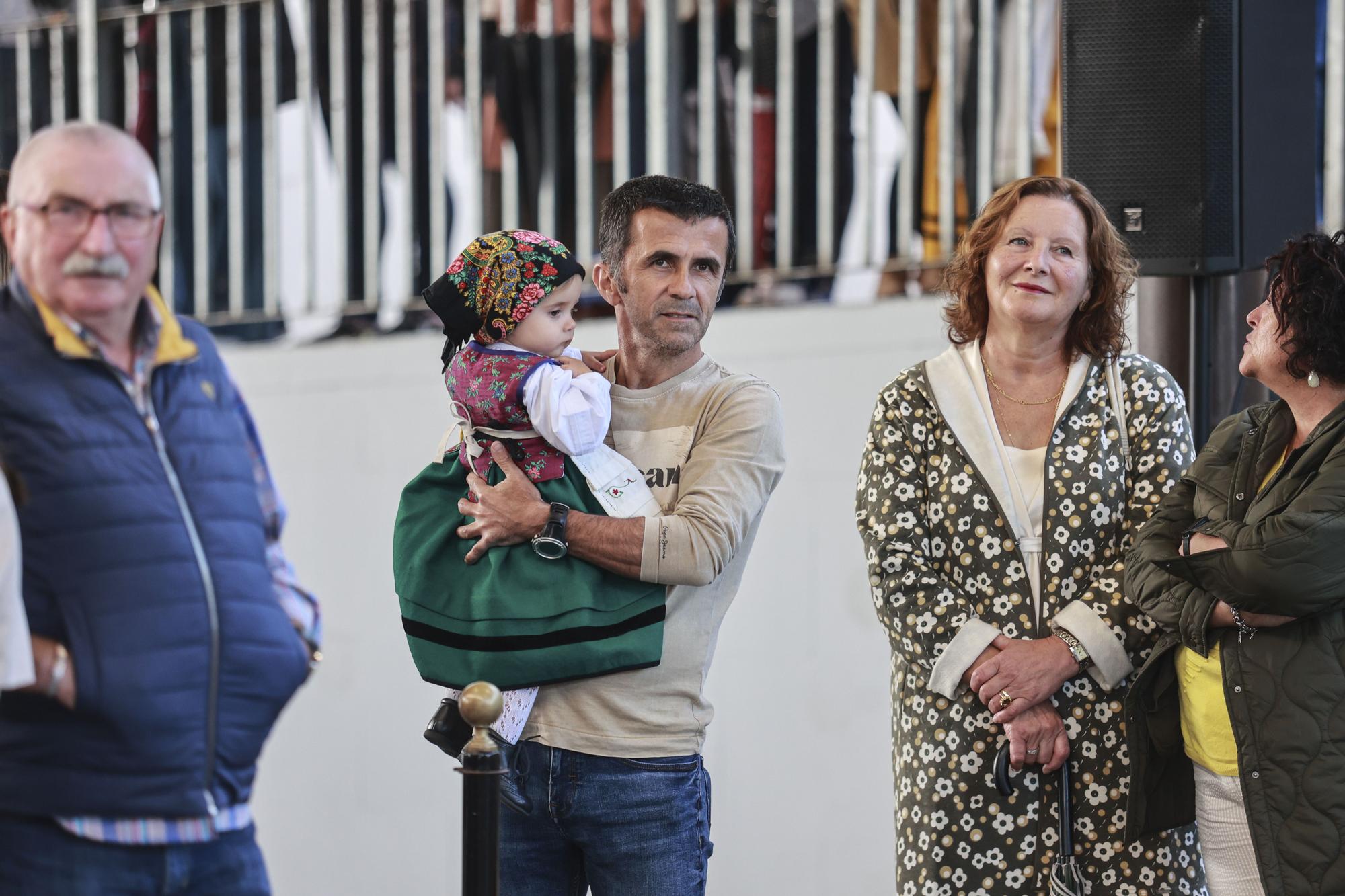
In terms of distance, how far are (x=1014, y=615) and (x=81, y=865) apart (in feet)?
4.46

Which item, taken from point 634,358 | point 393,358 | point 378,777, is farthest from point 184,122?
Answer: point 634,358

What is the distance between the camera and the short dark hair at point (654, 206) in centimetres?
229

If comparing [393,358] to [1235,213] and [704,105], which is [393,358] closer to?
[704,105]

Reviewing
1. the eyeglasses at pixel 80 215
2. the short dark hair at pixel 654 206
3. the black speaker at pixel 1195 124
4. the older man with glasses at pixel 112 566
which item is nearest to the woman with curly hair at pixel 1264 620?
the black speaker at pixel 1195 124

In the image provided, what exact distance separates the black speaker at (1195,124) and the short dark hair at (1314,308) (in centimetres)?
58

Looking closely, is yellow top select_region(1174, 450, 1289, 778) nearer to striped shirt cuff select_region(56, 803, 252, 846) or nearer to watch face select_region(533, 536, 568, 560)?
watch face select_region(533, 536, 568, 560)

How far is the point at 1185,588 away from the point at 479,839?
41.2 inches

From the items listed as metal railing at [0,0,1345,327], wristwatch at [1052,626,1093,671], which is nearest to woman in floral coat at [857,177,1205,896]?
wristwatch at [1052,626,1093,671]

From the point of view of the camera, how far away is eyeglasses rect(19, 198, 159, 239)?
4.94 feet

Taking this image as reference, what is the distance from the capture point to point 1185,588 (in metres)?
2.17

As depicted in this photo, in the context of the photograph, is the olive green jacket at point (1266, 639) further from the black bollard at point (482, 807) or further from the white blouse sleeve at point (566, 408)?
the black bollard at point (482, 807)

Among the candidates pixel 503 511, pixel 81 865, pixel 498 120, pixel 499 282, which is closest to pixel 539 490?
pixel 503 511

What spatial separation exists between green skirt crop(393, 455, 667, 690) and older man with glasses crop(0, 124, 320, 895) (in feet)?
1.78

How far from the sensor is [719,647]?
4.32 m
